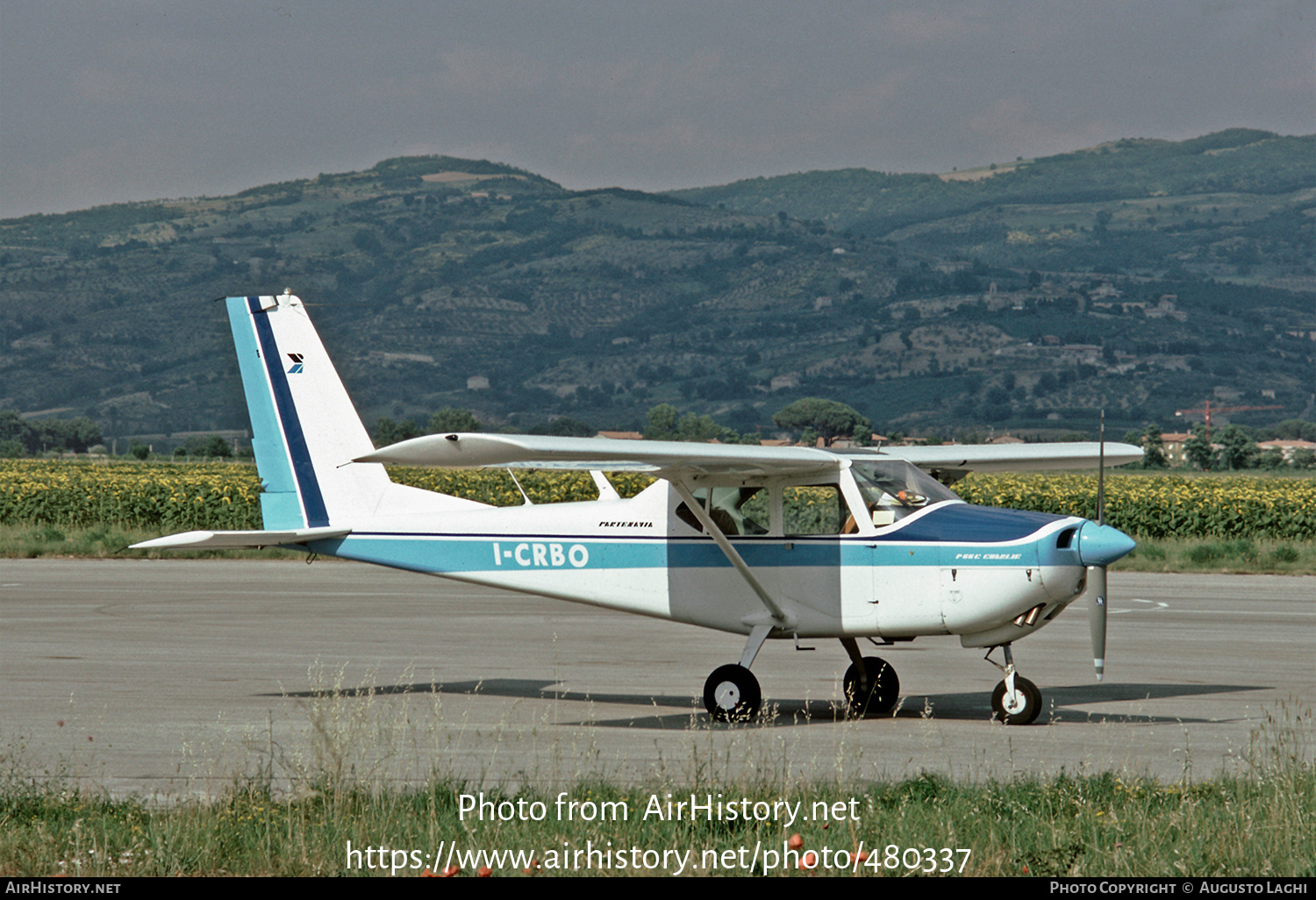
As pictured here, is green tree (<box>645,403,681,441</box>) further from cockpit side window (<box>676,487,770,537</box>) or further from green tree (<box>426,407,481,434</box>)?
cockpit side window (<box>676,487,770,537</box>)

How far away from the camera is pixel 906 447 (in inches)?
546

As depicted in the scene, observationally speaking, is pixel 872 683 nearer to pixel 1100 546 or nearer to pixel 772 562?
pixel 772 562

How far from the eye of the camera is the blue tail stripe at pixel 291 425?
13.4 metres

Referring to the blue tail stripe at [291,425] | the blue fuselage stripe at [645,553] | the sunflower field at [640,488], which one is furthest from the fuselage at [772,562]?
the sunflower field at [640,488]

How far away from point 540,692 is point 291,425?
141 inches

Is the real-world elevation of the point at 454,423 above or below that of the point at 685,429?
above

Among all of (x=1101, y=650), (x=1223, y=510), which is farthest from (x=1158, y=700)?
(x=1223, y=510)

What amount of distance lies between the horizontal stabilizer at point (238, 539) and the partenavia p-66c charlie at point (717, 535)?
25mm

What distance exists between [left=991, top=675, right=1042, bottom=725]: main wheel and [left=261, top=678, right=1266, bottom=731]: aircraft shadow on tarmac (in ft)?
0.91

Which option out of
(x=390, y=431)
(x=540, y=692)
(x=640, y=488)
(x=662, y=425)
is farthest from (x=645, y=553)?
(x=662, y=425)

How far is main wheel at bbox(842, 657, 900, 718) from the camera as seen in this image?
1205 cm

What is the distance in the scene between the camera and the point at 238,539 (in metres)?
12.2

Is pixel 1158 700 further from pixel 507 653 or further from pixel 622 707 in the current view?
pixel 507 653

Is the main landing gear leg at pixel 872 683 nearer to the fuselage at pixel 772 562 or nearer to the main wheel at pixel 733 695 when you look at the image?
the fuselage at pixel 772 562
